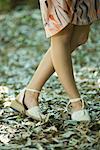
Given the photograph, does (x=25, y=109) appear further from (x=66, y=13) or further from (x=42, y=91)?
(x=42, y=91)

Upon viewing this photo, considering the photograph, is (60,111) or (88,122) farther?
(60,111)

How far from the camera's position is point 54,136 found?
129 inches

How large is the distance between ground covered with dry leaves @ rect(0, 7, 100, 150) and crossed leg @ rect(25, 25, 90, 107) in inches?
9.4

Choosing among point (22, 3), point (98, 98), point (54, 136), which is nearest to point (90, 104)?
point (98, 98)

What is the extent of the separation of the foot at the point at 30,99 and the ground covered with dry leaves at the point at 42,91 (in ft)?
0.36

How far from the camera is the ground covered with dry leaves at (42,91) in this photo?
3215 millimetres

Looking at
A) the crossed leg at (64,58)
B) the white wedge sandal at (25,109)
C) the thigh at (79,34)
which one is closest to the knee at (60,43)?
the crossed leg at (64,58)

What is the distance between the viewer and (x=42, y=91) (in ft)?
16.4

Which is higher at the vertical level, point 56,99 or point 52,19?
point 52,19

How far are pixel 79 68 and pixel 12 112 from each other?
2.93 meters

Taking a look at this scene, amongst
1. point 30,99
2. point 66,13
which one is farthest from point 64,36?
point 30,99

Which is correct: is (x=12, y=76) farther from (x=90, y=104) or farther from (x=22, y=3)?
(x=22, y=3)

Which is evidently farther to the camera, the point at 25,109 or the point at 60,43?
the point at 25,109

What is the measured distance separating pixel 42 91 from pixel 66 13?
1788 millimetres
